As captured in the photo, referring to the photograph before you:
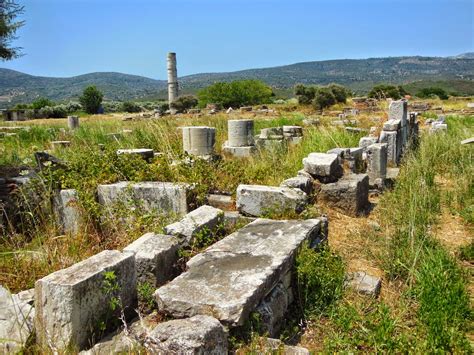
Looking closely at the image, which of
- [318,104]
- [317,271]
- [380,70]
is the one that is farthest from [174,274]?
[380,70]

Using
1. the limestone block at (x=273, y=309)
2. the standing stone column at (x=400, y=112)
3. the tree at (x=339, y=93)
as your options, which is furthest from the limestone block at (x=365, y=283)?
the tree at (x=339, y=93)

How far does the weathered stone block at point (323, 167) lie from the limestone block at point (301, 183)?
337mm

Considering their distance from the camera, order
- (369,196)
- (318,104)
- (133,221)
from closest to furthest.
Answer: (133,221) → (369,196) → (318,104)

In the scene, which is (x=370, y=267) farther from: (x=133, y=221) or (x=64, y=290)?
(x=64, y=290)

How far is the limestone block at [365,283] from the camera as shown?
14.8 ft

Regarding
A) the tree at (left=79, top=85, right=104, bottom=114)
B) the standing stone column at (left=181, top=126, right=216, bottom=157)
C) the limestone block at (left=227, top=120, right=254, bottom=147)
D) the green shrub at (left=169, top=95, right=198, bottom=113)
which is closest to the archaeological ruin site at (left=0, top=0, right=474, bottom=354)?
the standing stone column at (left=181, top=126, right=216, bottom=157)

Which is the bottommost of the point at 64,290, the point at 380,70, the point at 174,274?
the point at 174,274

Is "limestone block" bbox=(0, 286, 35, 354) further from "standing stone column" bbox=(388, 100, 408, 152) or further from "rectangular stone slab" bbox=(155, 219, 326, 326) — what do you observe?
"standing stone column" bbox=(388, 100, 408, 152)

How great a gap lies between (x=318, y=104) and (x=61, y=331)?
34.6 meters

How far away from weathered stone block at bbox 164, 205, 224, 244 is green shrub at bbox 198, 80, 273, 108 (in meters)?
41.8

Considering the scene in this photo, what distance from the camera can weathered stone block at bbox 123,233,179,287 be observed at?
400 centimetres

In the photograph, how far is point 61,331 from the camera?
309 cm

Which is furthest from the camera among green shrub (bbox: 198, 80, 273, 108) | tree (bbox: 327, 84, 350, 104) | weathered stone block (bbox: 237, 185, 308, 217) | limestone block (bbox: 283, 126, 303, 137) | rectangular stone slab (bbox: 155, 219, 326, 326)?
green shrub (bbox: 198, 80, 273, 108)

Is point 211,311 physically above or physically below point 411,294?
above
